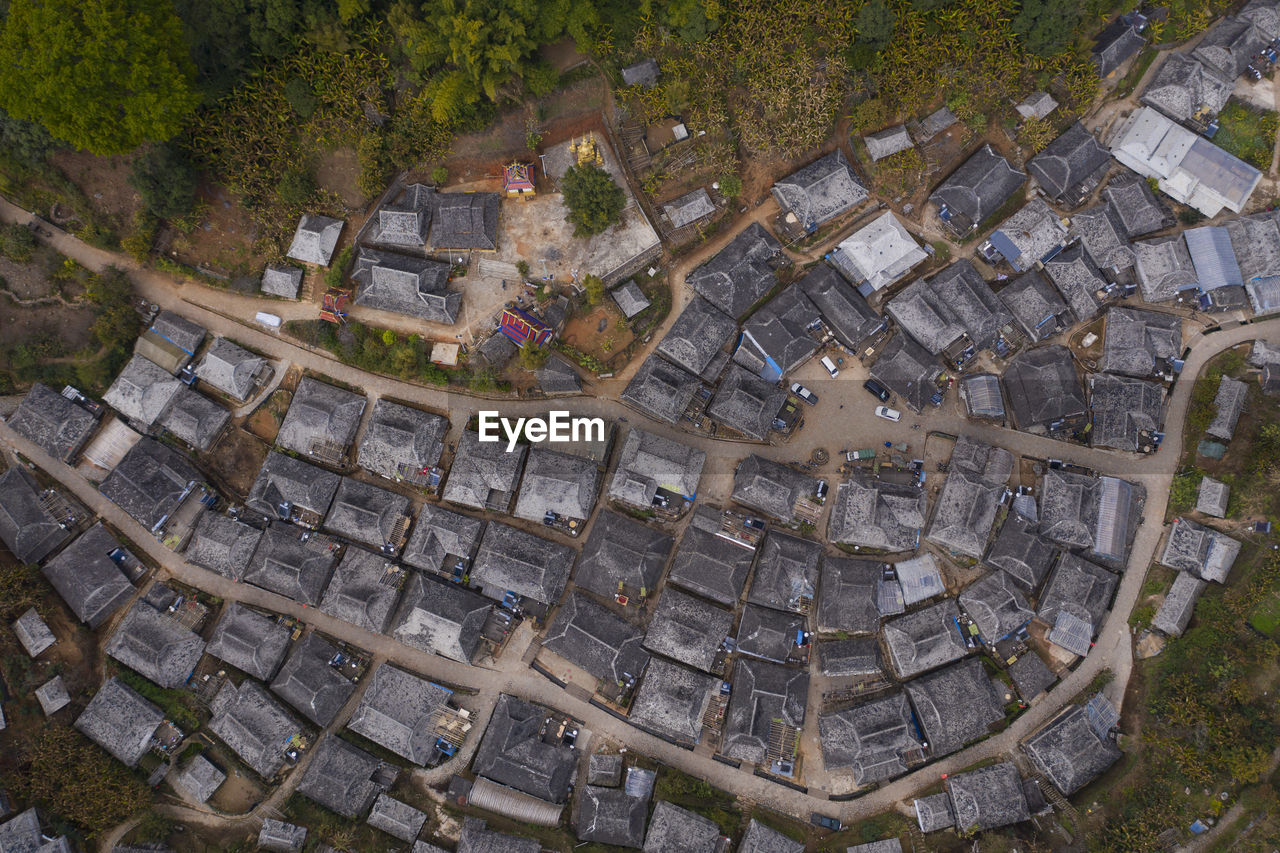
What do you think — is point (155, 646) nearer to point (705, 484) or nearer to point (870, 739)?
point (705, 484)

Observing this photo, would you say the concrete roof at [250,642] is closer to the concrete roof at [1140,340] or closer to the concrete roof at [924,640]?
the concrete roof at [924,640]

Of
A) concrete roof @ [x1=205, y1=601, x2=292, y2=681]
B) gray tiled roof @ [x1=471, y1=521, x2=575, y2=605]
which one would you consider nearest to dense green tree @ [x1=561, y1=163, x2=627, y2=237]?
gray tiled roof @ [x1=471, y1=521, x2=575, y2=605]

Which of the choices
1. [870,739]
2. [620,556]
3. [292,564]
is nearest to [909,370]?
[620,556]

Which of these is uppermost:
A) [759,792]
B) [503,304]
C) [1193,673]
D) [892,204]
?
[892,204]

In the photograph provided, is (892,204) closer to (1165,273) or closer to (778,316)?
(778,316)

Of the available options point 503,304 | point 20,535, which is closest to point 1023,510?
point 503,304

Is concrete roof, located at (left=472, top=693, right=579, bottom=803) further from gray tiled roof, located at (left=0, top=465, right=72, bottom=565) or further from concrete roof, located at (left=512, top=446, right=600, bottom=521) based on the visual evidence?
gray tiled roof, located at (left=0, top=465, right=72, bottom=565)

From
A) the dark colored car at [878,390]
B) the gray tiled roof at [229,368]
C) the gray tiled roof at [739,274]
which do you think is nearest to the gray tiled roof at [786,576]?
the dark colored car at [878,390]
